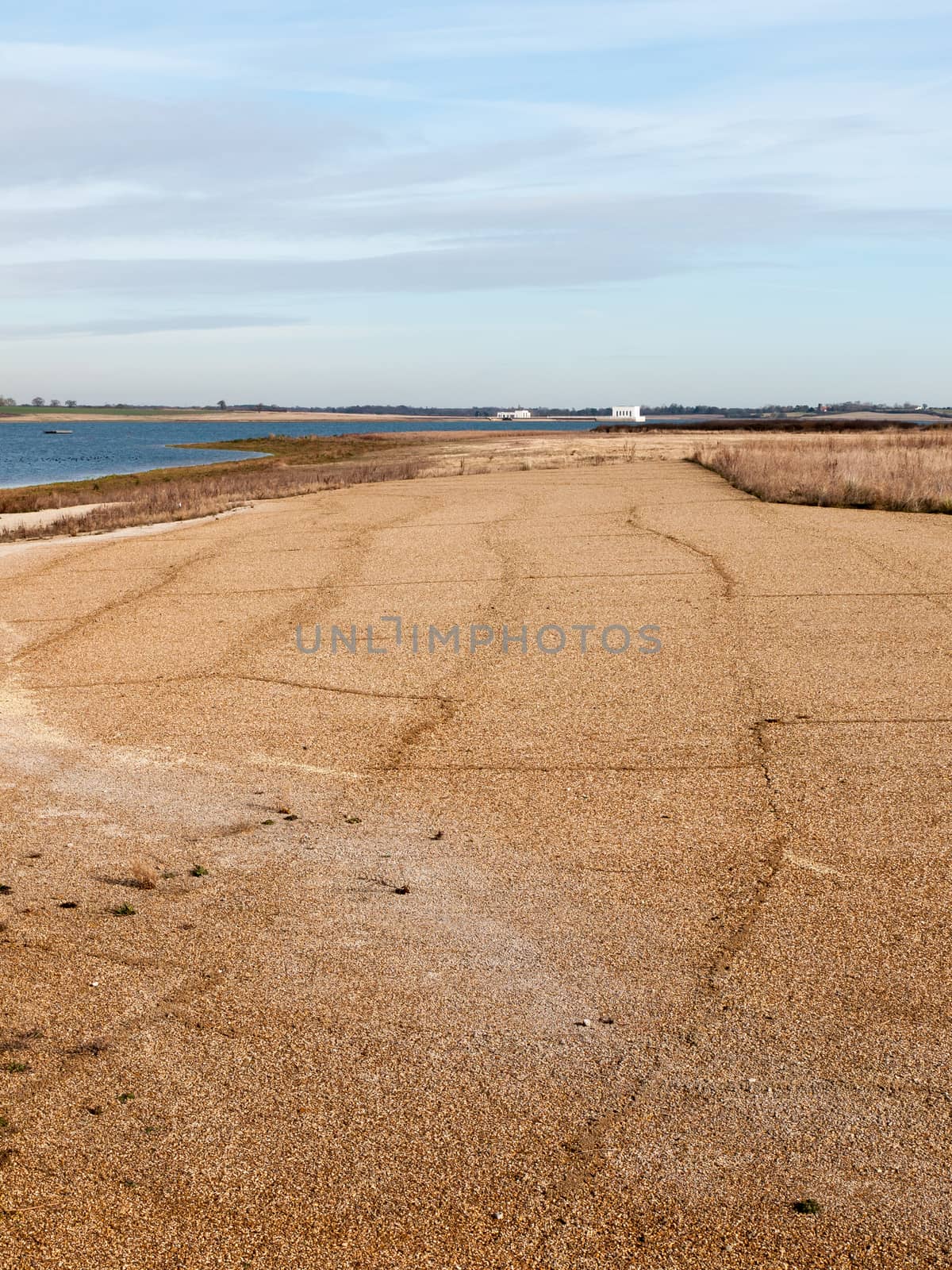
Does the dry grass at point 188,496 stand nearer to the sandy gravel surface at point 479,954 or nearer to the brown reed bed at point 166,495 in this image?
Result: the brown reed bed at point 166,495

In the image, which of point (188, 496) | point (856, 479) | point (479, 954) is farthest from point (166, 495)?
point (479, 954)

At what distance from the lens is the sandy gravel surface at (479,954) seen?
3.06 meters

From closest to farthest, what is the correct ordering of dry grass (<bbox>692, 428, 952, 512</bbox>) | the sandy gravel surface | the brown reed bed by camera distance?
1. the sandy gravel surface
2. dry grass (<bbox>692, 428, 952, 512</bbox>)
3. the brown reed bed

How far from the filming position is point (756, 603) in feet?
36.0

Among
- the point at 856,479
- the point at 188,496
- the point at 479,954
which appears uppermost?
the point at 856,479

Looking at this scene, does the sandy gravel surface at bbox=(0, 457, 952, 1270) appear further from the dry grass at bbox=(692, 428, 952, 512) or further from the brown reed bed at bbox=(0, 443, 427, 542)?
the brown reed bed at bbox=(0, 443, 427, 542)

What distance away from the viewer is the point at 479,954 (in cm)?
447

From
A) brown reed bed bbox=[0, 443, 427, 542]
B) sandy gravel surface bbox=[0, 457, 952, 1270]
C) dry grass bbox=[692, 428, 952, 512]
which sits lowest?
sandy gravel surface bbox=[0, 457, 952, 1270]

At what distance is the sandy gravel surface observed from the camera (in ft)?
10.0

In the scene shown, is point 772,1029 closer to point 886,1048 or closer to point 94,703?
point 886,1048

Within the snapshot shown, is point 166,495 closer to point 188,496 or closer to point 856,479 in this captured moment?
point 188,496

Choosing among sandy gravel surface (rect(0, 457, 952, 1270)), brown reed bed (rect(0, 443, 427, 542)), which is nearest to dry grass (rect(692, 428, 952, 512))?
sandy gravel surface (rect(0, 457, 952, 1270))

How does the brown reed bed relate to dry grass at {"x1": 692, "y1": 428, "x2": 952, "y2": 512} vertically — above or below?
below

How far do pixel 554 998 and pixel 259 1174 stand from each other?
50.2 inches
